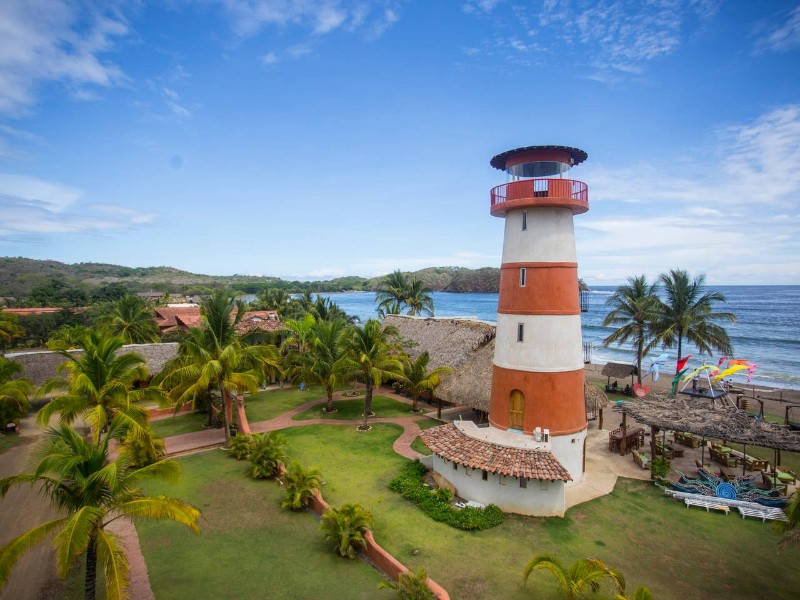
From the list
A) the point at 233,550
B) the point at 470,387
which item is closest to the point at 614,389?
the point at 470,387

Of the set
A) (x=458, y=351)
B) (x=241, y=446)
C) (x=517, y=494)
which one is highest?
(x=458, y=351)

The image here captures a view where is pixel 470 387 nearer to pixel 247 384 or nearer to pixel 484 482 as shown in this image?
pixel 484 482

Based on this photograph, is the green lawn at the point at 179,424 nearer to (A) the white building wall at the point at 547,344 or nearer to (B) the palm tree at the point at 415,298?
(A) the white building wall at the point at 547,344

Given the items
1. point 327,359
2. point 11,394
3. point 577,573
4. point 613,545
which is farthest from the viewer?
point 327,359

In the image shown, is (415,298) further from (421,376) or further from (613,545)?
(613,545)

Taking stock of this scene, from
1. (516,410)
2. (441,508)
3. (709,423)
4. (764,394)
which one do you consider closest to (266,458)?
(441,508)
